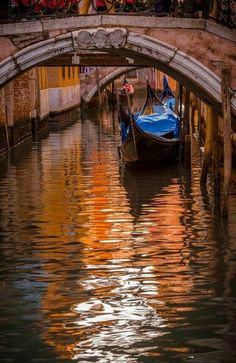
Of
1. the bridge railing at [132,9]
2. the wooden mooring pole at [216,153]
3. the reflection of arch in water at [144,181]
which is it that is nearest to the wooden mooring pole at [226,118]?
the bridge railing at [132,9]

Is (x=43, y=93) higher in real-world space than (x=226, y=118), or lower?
lower

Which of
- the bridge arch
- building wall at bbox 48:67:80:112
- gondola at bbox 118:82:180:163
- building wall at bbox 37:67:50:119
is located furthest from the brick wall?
the bridge arch

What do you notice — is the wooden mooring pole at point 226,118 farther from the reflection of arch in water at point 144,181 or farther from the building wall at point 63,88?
the building wall at point 63,88

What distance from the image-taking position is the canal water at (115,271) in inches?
203

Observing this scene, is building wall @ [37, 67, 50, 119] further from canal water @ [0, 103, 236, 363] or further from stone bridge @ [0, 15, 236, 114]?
stone bridge @ [0, 15, 236, 114]

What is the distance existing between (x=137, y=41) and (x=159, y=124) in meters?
5.66

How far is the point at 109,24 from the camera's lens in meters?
8.16

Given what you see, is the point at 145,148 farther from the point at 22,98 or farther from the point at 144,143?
the point at 22,98

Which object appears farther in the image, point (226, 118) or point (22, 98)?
point (22, 98)

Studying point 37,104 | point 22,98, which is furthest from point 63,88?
point 22,98

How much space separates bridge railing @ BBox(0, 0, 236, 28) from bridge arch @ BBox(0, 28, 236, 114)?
17 cm

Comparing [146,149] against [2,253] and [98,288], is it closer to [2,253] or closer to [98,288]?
[2,253]

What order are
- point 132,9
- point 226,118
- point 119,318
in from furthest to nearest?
point 132,9, point 226,118, point 119,318

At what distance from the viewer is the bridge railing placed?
8.20m
